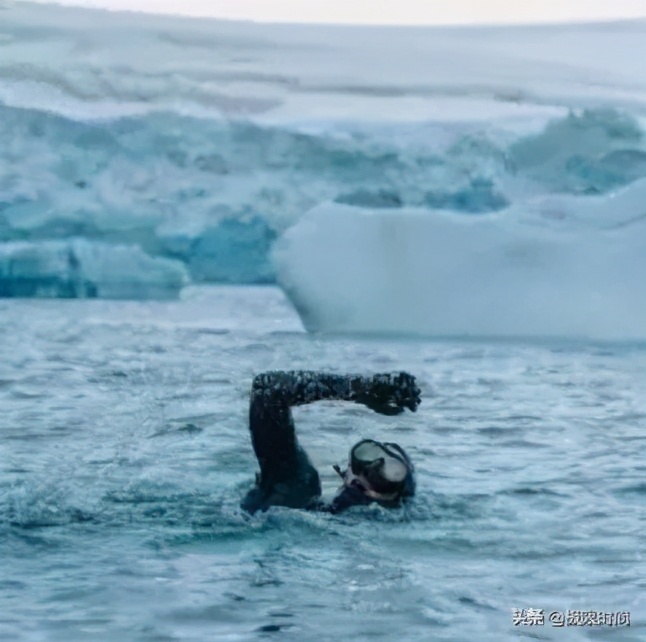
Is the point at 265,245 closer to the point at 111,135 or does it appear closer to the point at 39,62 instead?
the point at 111,135

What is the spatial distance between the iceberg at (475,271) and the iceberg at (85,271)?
275 millimetres

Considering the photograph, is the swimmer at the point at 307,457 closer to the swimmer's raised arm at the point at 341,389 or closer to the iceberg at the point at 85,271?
the swimmer's raised arm at the point at 341,389

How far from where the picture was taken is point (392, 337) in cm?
211

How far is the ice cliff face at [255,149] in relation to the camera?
209 cm

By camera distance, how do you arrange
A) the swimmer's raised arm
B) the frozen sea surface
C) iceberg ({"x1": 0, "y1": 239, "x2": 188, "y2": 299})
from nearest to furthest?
the frozen sea surface < the swimmer's raised arm < iceberg ({"x1": 0, "y1": 239, "x2": 188, "y2": 299})

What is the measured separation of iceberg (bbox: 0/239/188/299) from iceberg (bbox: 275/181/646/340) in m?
0.28

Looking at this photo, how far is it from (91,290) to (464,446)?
0.91 metres

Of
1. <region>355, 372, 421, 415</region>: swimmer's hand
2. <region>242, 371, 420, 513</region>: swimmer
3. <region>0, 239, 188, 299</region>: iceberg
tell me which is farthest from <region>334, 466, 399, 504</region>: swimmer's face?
<region>0, 239, 188, 299</region>: iceberg

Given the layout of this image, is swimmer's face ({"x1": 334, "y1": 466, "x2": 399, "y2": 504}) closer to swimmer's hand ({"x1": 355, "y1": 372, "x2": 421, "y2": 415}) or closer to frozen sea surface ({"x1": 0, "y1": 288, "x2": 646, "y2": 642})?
frozen sea surface ({"x1": 0, "y1": 288, "x2": 646, "y2": 642})

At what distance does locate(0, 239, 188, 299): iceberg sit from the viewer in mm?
2086

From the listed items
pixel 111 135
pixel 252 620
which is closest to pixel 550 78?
pixel 111 135

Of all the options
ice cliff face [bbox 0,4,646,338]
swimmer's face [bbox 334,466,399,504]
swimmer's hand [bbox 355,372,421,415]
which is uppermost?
ice cliff face [bbox 0,4,646,338]

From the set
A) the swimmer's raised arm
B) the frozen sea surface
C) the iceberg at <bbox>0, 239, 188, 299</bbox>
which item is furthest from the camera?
the iceberg at <bbox>0, 239, 188, 299</bbox>

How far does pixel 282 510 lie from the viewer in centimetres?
197
